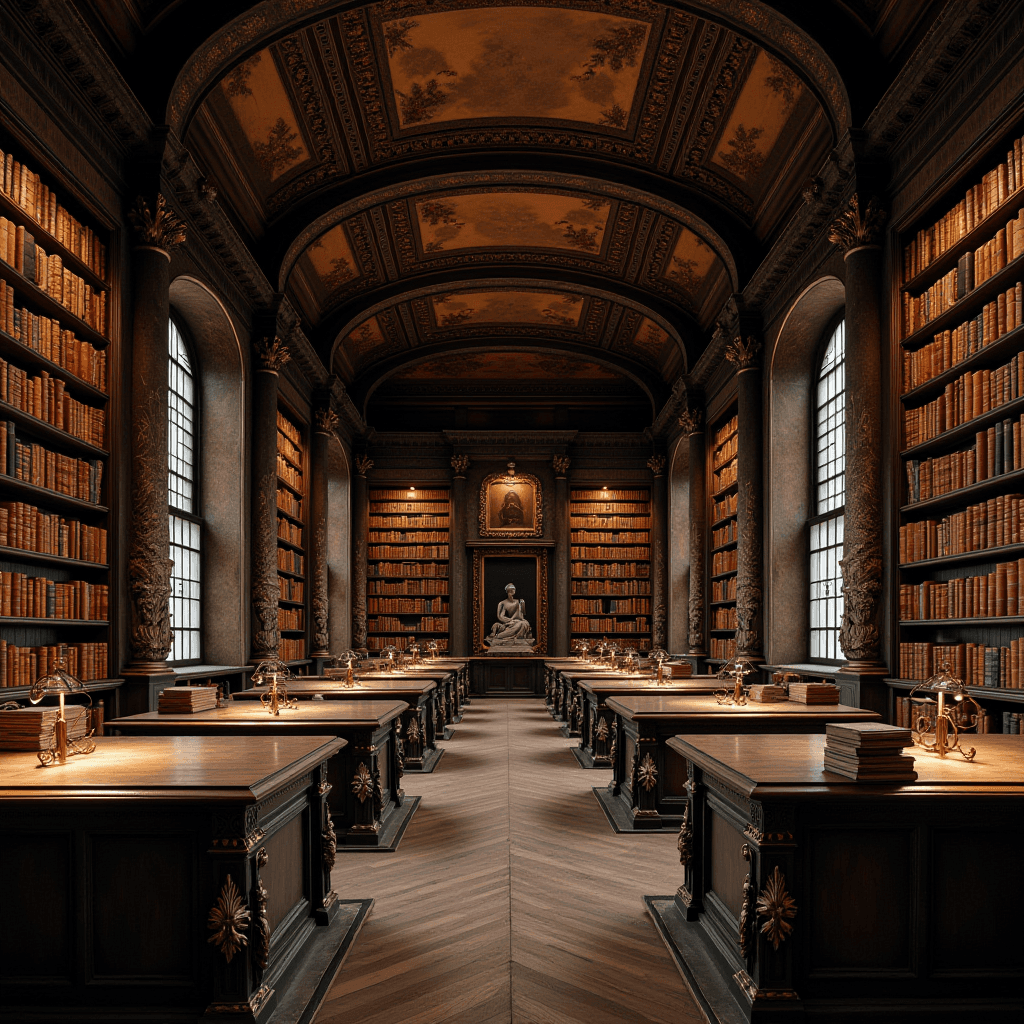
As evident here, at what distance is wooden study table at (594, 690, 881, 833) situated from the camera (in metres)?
6.05

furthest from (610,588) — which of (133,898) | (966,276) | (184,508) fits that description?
(133,898)

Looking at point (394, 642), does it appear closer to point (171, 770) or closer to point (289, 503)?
point (289, 503)

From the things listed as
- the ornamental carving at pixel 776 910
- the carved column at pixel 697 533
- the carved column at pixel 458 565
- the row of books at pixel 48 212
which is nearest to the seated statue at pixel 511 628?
the carved column at pixel 458 565

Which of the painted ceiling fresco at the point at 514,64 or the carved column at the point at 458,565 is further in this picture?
the carved column at the point at 458,565

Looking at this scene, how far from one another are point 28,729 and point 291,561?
1068 cm

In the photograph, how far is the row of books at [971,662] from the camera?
5.85 meters

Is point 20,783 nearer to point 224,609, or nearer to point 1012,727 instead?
point 1012,727

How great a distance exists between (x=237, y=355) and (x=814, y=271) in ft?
21.2

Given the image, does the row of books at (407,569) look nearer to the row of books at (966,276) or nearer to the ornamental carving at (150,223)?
the ornamental carving at (150,223)

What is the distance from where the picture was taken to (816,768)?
11.4 ft

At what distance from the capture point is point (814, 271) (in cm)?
974

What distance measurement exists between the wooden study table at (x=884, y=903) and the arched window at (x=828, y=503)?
23.4ft

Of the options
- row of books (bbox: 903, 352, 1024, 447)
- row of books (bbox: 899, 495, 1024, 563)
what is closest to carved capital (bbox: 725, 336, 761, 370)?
row of books (bbox: 903, 352, 1024, 447)

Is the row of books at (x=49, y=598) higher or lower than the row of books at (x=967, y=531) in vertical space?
lower
